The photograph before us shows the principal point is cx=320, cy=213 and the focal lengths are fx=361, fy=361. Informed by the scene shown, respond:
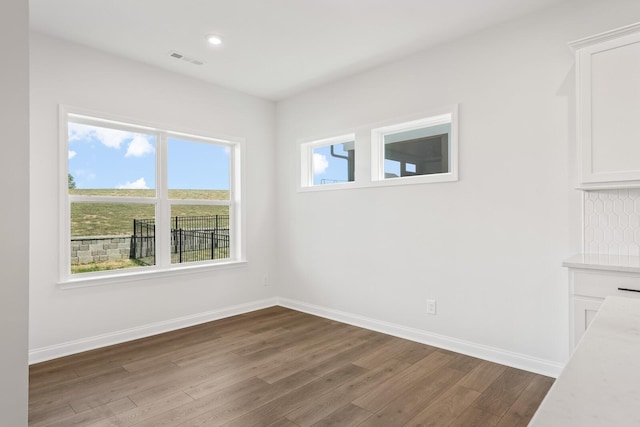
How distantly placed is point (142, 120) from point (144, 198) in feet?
2.58

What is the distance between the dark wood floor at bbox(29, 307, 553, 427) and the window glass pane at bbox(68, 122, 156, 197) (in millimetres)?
1496

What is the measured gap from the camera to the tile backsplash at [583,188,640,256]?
2348 mm

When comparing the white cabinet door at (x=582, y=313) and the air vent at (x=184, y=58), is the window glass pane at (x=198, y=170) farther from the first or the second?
the white cabinet door at (x=582, y=313)

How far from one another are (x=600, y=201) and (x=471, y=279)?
109 centimetres

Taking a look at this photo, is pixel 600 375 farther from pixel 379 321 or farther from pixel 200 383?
pixel 379 321

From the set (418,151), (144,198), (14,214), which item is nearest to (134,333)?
(144,198)

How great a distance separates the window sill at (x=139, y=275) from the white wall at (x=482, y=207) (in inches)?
52.2

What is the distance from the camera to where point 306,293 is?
4.50 m

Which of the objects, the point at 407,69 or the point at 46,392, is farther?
the point at 407,69

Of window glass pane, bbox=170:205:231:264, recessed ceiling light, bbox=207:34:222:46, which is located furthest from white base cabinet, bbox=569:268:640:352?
window glass pane, bbox=170:205:231:264

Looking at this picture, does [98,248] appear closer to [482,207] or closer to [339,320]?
[339,320]

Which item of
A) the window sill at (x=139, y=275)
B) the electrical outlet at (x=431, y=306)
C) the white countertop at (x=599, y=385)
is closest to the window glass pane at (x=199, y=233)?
the window sill at (x=139, y=275)

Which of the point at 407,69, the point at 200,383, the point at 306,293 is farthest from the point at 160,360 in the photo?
the point at 407,69

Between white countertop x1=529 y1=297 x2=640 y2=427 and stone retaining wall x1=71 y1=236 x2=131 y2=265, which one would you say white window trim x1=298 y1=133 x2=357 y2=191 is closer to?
stone retaining wall x1=71 y1=236 x2=131 y2=265
